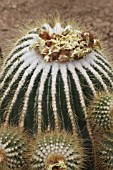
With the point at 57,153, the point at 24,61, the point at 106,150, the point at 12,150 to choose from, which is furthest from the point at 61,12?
the point at 57,153

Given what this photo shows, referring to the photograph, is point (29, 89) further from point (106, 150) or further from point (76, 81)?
point (106, 150)

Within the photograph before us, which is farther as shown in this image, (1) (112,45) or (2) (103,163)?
(1) (112,45)

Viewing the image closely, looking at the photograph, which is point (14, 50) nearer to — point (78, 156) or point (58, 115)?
point (58, 115)

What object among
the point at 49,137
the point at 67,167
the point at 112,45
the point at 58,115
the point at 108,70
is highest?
the point at 112,45

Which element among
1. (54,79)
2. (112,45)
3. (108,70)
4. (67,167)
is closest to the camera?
(67,167)

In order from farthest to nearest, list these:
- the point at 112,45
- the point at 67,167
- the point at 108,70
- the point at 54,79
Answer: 1. the point at 112,45
2. the point at 108,70
3. the point at 54,79
4. the point at 67,167

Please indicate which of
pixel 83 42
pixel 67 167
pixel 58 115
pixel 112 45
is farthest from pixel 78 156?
pixel 112 45

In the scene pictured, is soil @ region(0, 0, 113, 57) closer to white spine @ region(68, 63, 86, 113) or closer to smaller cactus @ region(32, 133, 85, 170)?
white spine @ region(68, 63, 86, 113)
